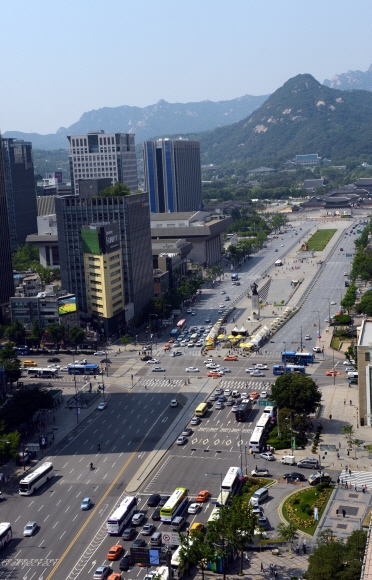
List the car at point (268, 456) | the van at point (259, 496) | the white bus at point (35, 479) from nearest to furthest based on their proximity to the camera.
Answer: the van at point (259, 496), the white bus at point (35, 479), the car at point (268, 456)

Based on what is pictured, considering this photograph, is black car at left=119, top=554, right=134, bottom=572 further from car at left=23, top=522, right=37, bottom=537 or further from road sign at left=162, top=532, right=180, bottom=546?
car at left=23, top=522, right=37, bottom=537

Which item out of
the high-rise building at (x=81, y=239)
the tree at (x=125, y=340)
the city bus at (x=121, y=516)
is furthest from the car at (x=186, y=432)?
the high-rise building at (x=81, y=239)

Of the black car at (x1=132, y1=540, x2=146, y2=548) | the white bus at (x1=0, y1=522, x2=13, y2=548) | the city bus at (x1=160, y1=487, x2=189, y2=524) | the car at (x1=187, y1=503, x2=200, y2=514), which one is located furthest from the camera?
the car at (x1=187, y1=503, x2=200, y2=514)

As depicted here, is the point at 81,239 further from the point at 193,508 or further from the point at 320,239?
the point at 320,239

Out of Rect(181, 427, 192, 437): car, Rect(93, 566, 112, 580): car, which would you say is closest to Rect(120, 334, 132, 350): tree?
Rect(181, 427, 192, 437): car

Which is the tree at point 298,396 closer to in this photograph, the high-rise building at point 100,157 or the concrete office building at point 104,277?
the concrete office building at point 104,277

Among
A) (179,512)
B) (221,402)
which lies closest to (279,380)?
(221,402)
